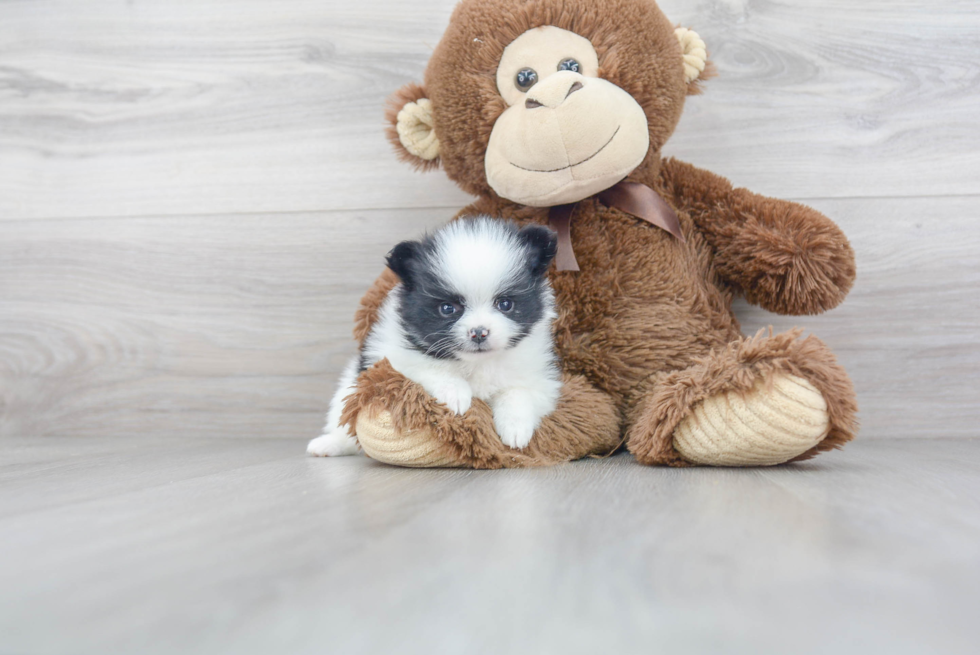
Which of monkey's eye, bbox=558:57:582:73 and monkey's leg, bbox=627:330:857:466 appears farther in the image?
monkey's eye, bbox=558:57:582:73

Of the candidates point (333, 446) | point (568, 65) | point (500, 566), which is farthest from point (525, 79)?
point (500, 566)

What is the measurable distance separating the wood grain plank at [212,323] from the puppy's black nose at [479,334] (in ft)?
1.92

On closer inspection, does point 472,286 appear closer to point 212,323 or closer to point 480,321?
point 480,321

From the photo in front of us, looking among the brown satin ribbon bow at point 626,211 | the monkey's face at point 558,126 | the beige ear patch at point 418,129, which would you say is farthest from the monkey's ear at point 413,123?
the brown satin ribbon bow at point 626,211

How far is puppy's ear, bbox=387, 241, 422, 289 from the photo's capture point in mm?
1114

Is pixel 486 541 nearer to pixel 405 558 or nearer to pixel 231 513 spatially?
pixel 405 558

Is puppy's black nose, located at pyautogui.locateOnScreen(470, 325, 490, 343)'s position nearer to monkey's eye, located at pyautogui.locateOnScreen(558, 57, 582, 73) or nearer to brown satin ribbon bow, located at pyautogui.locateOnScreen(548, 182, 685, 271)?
brown satin ribbon bow, located at pyautogui.locateOnScreen(548, 182, 685, 271)

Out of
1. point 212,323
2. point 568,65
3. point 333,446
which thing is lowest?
point 333,446

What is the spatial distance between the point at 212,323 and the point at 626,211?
993 mm

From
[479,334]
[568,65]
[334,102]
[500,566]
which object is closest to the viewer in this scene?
[500,566]

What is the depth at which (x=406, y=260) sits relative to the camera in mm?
1127

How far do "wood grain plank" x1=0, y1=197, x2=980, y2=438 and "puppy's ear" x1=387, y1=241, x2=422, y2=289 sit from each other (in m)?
0.46

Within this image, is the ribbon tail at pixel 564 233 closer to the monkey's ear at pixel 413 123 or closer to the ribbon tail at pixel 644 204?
the ribbon tail at pixel 644 204

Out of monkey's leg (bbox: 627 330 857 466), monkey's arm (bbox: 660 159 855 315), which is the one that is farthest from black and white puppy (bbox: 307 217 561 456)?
monkey's arm (bbox: 660 159 855 315)
